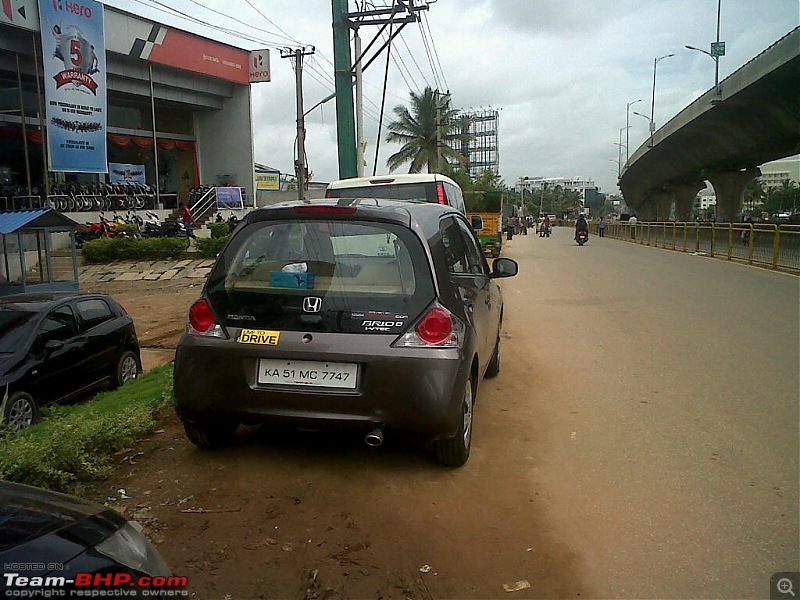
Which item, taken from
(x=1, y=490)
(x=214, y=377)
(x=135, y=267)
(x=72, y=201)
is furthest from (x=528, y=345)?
(x=72, y=201)

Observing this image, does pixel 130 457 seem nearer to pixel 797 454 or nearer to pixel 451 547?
pixel 451 547

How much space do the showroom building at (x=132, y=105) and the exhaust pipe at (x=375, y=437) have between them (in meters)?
26.9

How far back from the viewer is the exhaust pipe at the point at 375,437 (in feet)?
11.9

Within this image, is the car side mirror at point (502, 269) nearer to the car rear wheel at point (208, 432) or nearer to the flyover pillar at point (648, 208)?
the car rear wheel at point (208, 432)

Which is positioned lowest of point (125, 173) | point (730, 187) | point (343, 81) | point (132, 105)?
point (730, 187)

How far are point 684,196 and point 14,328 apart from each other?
6634 centimetres

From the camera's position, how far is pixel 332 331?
366cm

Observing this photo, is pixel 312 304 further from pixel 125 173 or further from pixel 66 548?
pixel 125 173

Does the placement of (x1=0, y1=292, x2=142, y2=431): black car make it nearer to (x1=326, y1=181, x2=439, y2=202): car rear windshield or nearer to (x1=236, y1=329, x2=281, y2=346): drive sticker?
(x1=236, y1=329, x2=281, y2=346): drive sticker

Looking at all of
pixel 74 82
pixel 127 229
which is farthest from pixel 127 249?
pixel 74 82

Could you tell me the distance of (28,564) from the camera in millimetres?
1736

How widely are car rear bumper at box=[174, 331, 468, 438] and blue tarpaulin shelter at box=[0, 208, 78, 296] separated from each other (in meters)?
13.3

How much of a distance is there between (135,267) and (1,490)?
21.1 meters

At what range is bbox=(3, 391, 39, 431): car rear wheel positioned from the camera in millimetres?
6098
